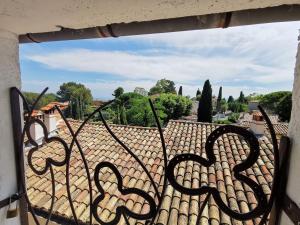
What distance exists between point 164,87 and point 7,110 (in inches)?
1260

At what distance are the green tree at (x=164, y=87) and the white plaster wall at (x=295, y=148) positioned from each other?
30960 millimetres

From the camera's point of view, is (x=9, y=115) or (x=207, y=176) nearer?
(x=9, y=115)

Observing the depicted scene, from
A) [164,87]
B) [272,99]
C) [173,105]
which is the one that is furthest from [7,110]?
[164,87]

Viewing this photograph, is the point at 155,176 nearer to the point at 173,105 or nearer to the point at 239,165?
the point at 239,165

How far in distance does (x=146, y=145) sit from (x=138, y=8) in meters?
4.89

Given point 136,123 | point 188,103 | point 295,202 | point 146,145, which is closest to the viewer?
point 295,202

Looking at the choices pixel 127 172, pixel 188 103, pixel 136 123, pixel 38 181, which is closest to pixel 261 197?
pixel 127 172

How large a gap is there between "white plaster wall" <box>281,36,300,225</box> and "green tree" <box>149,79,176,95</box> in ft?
102

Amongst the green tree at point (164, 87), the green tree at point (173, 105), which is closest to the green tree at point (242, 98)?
the green tree at point (164, 87)

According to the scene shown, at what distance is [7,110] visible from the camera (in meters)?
0.97

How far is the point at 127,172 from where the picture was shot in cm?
437

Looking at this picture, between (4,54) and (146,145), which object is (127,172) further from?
(4,54)

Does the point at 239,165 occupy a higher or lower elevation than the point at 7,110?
lower

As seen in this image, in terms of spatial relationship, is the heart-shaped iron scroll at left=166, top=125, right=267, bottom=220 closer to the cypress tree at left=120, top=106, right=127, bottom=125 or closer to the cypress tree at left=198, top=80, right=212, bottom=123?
the cypress tree at left=198, top=80, right=212, bottom=123
